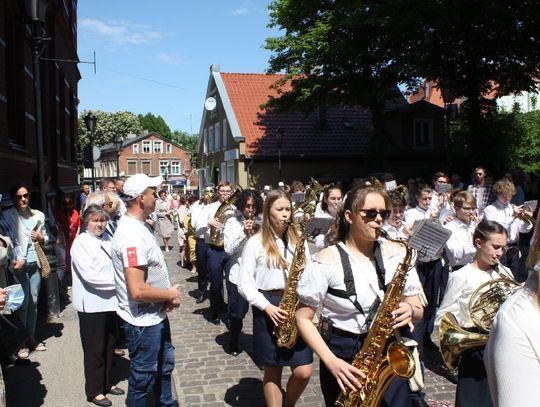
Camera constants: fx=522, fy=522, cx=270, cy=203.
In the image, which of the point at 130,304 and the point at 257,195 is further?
the point at 257,195

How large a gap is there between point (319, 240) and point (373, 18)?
15529mm

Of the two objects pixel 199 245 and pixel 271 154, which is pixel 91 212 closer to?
pixel 199 245

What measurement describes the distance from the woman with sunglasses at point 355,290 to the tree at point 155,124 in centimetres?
10108

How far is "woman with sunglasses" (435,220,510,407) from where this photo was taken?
11.4 ft

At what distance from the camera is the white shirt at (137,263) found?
3521 mm

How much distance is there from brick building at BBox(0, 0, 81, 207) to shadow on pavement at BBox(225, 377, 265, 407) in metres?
4.99

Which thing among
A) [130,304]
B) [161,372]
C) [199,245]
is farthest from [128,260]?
[199,245]

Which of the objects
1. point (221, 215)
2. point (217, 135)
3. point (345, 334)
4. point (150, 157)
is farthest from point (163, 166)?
point (345, 334)

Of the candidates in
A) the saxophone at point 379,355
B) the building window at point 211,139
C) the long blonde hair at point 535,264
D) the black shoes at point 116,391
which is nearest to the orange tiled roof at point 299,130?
the building window at point 211,139

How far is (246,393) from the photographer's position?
4984 millimetres

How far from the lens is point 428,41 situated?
755 inches

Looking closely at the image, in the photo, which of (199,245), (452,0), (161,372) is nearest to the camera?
(161,372)

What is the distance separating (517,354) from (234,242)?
4.47 metres

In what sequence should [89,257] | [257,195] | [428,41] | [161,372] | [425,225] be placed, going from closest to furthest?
[425,225] < [161,372] < [89,257] < [257,195] < [428,41]
